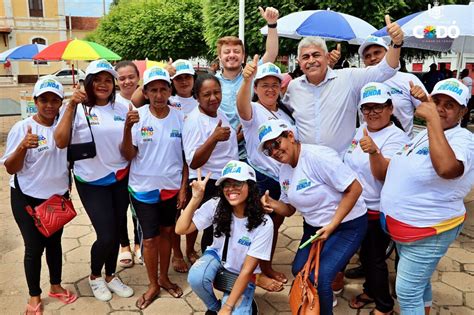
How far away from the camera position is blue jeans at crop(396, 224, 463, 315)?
2359 mm

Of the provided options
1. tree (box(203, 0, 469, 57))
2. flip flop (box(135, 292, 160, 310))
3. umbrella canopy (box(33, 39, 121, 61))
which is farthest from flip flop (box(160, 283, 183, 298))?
tree (box(203, 0, 469, 57))

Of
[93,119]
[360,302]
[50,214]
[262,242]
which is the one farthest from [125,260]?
[360,302]

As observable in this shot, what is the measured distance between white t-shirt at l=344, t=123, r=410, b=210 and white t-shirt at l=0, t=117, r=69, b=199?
2.14 meters

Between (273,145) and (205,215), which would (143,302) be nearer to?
(205,215)

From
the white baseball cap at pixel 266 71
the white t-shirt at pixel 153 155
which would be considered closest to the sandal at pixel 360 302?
the white t-shirt at pixel 153 155

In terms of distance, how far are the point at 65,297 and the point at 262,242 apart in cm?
174

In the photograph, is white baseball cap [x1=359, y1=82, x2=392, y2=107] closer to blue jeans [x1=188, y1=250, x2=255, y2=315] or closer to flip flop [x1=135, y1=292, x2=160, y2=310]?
blue jeans [x1=188, y1=250, x2=255, y2=315]

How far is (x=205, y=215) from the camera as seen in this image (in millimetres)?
2947

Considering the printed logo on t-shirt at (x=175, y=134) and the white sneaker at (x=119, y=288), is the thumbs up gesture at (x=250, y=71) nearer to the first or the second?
the printed logo on t-shirt at (x=175, y=134)

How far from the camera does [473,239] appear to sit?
4535 millimetres

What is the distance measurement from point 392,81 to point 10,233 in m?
4.38

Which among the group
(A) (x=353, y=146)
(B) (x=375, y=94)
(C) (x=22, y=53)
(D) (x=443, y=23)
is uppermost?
(D) (x=443, y=23)

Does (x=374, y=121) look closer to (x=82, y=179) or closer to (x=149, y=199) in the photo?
(x=149, y=199)

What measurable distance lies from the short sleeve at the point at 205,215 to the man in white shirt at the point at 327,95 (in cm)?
90
